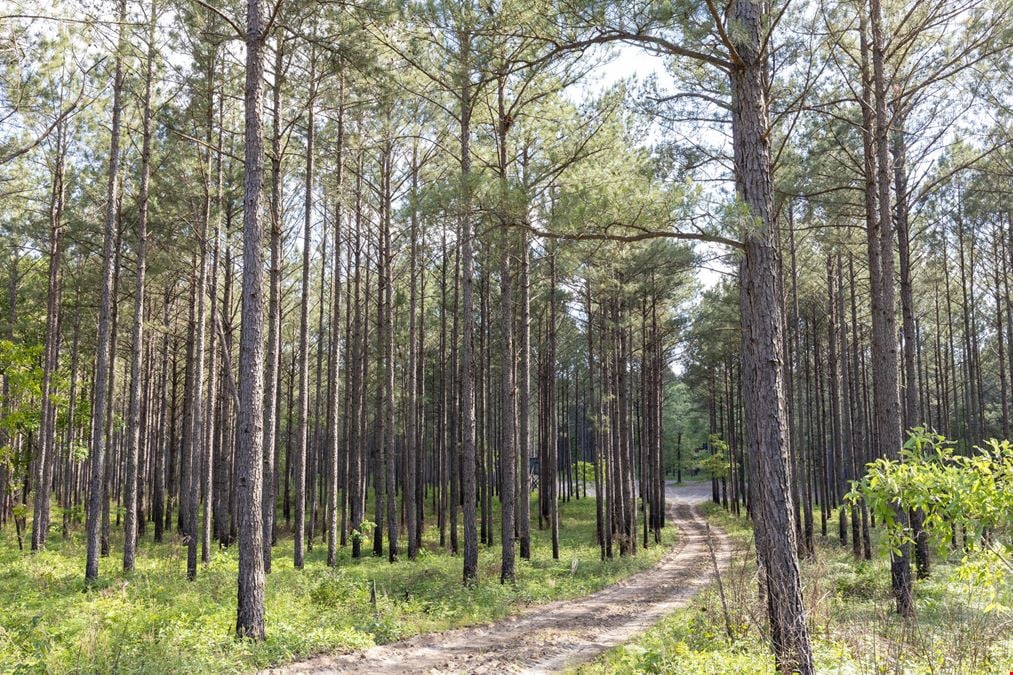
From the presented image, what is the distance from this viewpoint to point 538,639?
9188mm

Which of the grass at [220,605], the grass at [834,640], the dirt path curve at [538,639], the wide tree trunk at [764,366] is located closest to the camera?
the grass at [834,640]

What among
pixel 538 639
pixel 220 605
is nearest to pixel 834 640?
pixel 538 639

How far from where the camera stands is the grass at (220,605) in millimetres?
7047

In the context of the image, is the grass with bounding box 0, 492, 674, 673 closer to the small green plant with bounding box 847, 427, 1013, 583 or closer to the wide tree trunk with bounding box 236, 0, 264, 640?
the wide tree trunk with bounding box 236, 0, 264, 640

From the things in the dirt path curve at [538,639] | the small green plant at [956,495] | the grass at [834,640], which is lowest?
the dirt path curve at [538,639]

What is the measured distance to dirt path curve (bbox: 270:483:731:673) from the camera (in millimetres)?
7672

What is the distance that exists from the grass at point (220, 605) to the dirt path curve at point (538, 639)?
37 centimetres

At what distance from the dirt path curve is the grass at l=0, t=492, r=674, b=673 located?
0.37 m

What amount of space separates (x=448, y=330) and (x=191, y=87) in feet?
53.2

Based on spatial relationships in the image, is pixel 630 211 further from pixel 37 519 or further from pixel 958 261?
pixel 958 261

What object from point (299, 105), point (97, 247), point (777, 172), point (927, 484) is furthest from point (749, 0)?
point (97, 247)

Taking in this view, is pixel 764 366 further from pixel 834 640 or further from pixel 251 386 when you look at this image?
pixel 251 386

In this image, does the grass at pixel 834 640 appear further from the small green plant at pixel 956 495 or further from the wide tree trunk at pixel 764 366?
the wide tree trunk at pixel 764 366

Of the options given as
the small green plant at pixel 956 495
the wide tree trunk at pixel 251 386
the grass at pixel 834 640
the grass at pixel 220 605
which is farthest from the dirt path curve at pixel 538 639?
the small green plant at pixel 956 495
